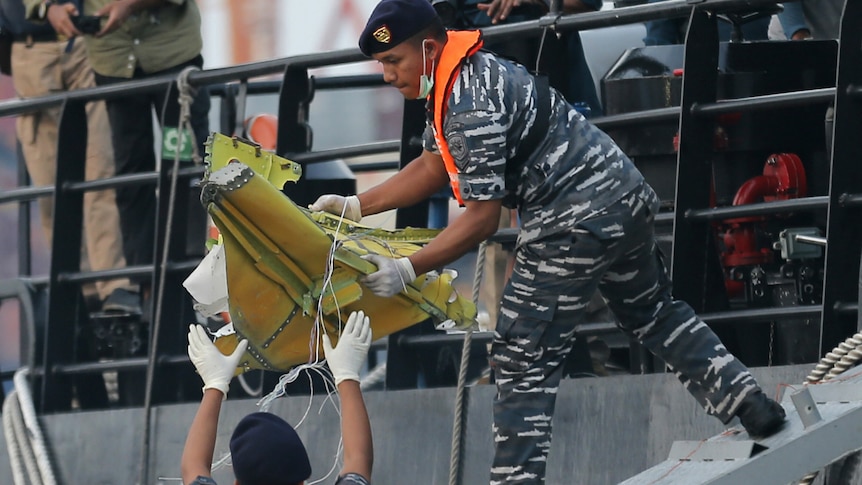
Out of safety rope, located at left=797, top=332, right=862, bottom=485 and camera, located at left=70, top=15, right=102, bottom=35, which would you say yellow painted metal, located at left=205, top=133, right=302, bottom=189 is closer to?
safety rope, located at left=797, top=332, right=862, bottom=485

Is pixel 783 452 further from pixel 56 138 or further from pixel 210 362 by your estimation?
pixel 56 138

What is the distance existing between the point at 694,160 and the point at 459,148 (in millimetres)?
1494

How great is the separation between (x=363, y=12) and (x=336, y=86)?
14.6 ft

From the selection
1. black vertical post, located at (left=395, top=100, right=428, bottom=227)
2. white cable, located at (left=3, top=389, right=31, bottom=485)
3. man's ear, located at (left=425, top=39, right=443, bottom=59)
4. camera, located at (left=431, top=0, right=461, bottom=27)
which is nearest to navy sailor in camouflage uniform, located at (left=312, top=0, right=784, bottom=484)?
man's ear, located at (left=425, top=39, right=443, bottom=59)

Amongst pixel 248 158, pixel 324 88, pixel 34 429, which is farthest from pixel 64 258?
pixel 248 158

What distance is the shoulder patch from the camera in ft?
15.5

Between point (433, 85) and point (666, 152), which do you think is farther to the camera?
point (666, 152)

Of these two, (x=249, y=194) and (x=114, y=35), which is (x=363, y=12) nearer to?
(x=114, y=35)

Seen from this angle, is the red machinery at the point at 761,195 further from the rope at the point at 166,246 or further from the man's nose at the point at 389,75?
the rope at the point at 166,246

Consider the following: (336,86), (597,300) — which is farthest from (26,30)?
(597,300)

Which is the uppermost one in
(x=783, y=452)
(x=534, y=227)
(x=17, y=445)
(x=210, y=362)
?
(x=534, y=227)

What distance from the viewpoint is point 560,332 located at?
16.2 feet

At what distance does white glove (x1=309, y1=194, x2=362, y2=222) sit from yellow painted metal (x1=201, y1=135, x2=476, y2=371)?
20cm

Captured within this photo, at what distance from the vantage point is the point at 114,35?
25.7 feet
